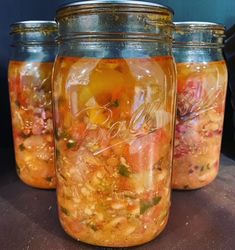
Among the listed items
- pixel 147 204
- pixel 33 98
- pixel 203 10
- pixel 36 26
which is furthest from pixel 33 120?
pixel 203 10

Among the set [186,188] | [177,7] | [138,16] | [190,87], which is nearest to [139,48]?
[138,16]

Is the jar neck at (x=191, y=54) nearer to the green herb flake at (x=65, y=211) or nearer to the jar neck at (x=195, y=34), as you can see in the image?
the jar neck at (x=195, y=34)

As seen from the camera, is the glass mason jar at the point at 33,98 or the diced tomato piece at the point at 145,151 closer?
the diced tomato piece at the point at 145,151

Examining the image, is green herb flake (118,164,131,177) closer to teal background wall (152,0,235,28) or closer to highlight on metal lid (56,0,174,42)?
highlight on metal lid (56,0,174,42)

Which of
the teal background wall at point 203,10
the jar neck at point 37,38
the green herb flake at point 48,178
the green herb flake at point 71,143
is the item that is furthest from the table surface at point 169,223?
the teal background wall at point 203,10

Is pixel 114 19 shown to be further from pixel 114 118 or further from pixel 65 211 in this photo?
pixel 65 211

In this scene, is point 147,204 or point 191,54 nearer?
point 147,204
